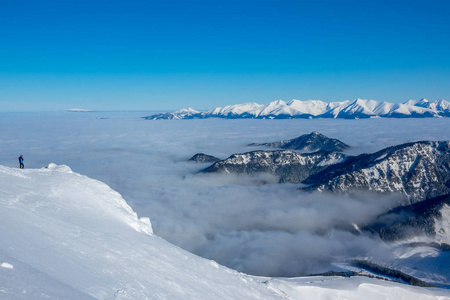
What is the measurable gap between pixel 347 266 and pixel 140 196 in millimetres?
133066

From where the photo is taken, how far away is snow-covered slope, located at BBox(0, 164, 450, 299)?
14375 millimetres

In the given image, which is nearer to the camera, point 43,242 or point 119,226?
point 43,242

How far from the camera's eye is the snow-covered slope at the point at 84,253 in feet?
47.2

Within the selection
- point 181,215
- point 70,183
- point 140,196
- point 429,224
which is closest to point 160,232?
point 181,215

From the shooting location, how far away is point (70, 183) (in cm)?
3222

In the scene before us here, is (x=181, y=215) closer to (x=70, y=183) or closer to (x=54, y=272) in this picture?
(x=70, y=183)

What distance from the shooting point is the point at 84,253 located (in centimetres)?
2034

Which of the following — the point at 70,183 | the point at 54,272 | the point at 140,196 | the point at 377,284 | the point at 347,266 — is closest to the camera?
the point at 54,272

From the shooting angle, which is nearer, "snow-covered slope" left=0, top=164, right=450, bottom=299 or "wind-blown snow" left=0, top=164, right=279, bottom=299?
"snow-covered slope" left=0, top=164, right=450, bottom=299

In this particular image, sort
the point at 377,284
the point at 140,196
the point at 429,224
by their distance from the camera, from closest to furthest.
→ 1. the point at 377,284
2. the point at 429,224
3. the point at 140,196

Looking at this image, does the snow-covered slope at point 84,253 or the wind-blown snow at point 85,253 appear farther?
the wind-blown snow at point 85,253

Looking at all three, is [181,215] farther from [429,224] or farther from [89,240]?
[89,240]

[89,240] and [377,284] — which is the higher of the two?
[89,240]

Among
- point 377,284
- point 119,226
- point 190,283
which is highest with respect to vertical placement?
point 119,226
